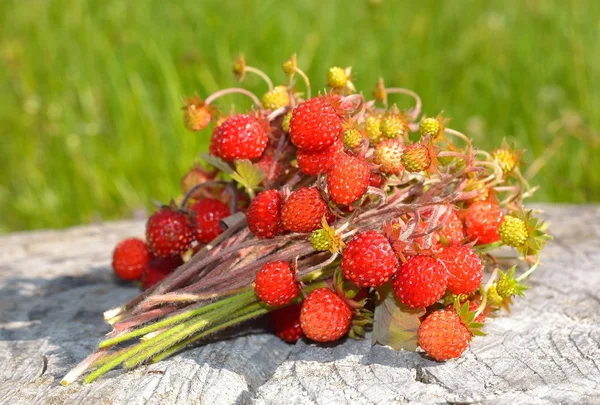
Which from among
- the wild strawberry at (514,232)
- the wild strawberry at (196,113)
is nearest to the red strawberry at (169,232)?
the wild strawberry at (196,113)

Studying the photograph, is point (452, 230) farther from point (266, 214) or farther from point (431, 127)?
point (266, 214)

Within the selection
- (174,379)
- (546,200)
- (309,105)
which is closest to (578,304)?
(309,105)

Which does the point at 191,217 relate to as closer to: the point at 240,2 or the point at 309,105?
the point at 309,105

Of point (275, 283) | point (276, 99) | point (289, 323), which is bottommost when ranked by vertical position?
point (289, 323)

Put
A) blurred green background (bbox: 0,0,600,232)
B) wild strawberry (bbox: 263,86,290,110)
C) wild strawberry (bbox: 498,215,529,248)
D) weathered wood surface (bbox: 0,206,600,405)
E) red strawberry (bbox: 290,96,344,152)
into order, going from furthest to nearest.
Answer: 1. blurred green background (bbox: 0,0,600,232)
2. wild strawberry (bbox: 263,86,290,110)
3. wild strawberry (bbox: 498,215,529,248)
4. red strawberry (bbox: 290,96,344,152)
5. weathered wood surface (bbox: 0,206,600,405)

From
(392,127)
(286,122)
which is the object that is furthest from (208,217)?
(392,127)

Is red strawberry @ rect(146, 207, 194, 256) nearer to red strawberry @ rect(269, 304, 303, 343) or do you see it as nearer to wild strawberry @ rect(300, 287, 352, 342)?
red strawberry @ rect(269, 304, 303, 343)

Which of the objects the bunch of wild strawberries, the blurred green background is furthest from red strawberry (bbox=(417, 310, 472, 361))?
the blurred green background
